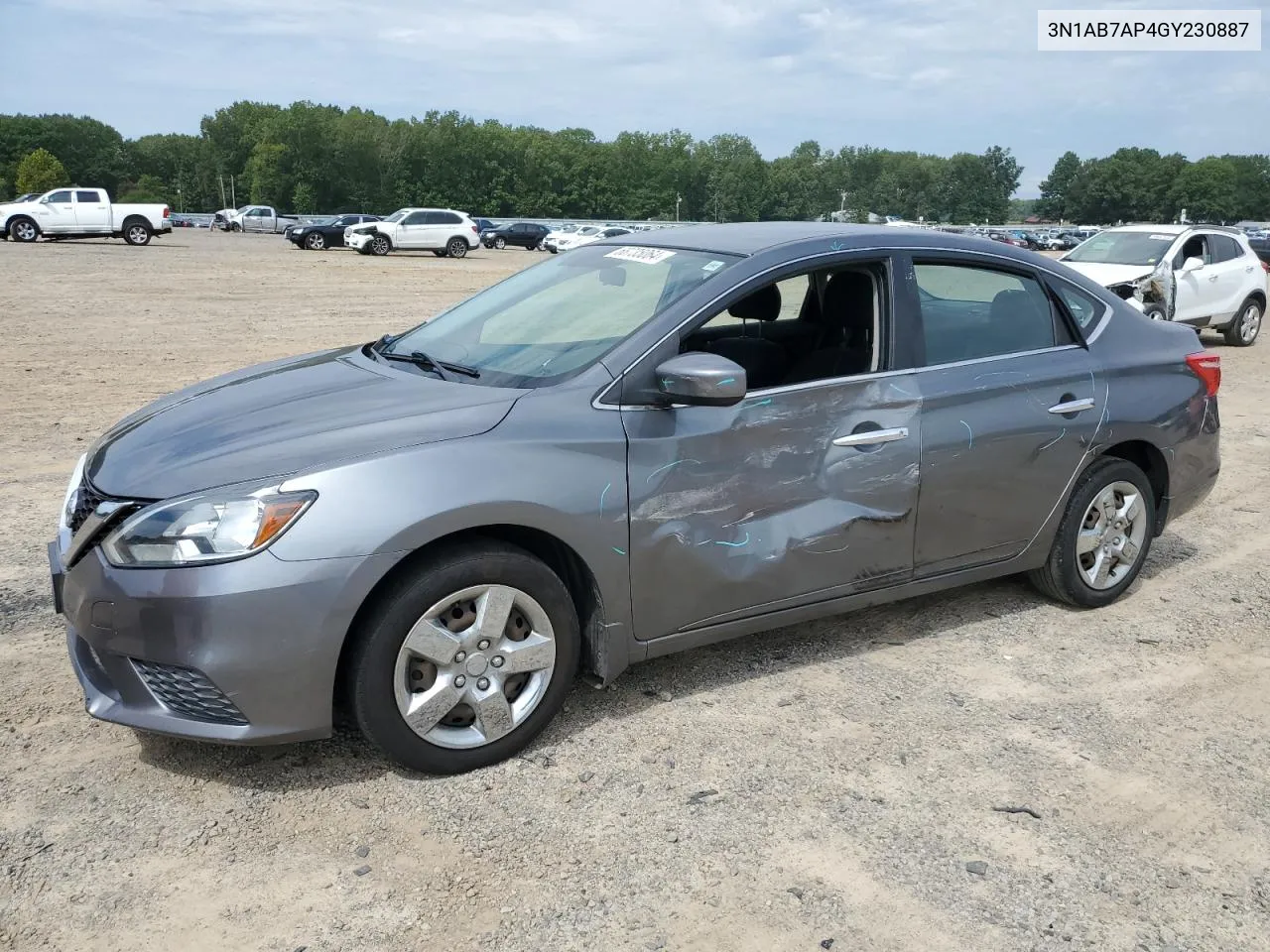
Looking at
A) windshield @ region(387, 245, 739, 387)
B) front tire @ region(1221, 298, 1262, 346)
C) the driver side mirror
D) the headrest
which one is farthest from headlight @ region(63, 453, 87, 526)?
front tire @ region(1221, 298, 1262, 346)

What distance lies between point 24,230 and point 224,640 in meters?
38.2

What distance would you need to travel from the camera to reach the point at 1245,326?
1602cm

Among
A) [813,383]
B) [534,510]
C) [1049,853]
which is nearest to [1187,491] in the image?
[813,383]

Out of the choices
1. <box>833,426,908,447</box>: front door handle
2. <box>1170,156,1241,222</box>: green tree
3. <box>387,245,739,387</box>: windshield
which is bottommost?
<box>833,426,908,447</box>: front door handle

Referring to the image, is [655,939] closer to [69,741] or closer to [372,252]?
[69,741]

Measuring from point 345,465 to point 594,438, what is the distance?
0.78 metres

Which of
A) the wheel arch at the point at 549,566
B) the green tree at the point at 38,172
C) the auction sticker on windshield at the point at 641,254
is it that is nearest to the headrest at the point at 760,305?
the auction sticker on windshield at the point at 641,254

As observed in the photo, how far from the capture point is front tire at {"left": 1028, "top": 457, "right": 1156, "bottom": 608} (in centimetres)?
481

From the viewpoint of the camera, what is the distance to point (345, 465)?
3.19 metres

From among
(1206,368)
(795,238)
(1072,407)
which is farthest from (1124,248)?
(795,238)

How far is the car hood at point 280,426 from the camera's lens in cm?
324

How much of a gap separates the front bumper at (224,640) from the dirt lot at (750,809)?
299mm

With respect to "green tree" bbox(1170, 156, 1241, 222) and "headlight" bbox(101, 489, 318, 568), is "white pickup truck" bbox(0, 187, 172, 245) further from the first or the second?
"green tree" bbox(1170, 156, 1241, 222)

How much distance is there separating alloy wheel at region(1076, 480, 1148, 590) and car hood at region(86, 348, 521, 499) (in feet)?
8.94
